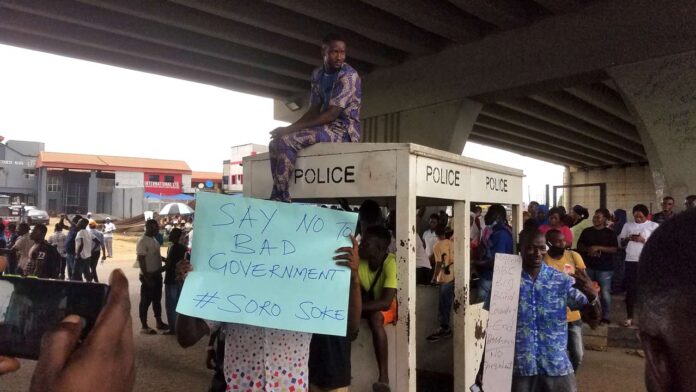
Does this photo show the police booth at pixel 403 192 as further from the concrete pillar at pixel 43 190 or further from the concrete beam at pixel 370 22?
the concrete pillar at pixel 43 190

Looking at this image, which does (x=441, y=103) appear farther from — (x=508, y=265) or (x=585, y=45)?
(x=508, y=265)

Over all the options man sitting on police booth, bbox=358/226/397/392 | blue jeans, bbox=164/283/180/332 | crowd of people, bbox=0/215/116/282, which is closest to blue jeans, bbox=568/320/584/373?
man sitting on police booth, bbox=358/226/397/392

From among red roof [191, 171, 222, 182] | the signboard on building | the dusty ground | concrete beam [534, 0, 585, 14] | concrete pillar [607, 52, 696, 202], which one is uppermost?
red roof [191, 171, 222, 182]

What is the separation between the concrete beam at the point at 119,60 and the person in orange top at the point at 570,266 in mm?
11333

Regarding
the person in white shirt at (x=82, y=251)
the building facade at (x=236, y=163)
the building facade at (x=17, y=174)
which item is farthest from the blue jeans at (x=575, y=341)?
the building facade at (x=17, y=174)

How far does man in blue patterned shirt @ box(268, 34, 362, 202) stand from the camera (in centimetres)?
361

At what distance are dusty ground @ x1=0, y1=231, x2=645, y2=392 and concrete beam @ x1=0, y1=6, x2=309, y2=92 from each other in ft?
22.0

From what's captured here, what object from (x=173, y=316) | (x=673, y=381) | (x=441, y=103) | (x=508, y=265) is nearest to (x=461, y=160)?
(x=508, y=265)

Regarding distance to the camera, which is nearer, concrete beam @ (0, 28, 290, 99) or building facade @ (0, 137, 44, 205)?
concrete beam @ (0, 28, 290, 99)

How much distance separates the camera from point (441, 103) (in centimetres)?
1289

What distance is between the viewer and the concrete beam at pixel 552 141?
18.9 meters

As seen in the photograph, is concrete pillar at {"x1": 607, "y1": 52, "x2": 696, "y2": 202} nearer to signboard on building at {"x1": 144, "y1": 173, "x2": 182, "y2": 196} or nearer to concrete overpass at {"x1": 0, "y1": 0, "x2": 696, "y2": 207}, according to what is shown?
concrete overpass at {"x1": 0, "y1": 0, "x2": 696, "y2": 207}

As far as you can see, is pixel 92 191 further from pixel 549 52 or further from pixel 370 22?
pixel 549 52

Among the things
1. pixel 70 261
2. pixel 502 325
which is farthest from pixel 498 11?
pixel 70 261
